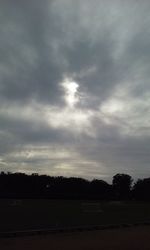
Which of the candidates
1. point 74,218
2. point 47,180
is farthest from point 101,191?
point 74,218

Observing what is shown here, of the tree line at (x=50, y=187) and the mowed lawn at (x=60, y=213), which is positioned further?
the tree line at (x=50, y=187)

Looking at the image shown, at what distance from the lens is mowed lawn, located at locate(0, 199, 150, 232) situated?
25706 millimetres

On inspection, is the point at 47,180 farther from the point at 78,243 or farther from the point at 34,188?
the point at 78,243

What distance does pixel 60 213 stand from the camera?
2984 cm

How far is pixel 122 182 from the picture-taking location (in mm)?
107188

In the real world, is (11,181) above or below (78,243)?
above

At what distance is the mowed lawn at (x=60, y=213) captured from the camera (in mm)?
25706

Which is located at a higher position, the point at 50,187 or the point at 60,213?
the point at 50,187

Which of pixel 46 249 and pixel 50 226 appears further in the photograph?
pixel 50 226

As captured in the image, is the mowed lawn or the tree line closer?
the mowed lawn

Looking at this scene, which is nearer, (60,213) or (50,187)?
(60,213)

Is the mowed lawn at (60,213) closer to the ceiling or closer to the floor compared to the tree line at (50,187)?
closer to the floor

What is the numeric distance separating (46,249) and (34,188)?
34162 mm

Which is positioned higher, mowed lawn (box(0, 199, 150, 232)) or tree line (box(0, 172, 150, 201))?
tree line (box(0, 172, 150, 201))
